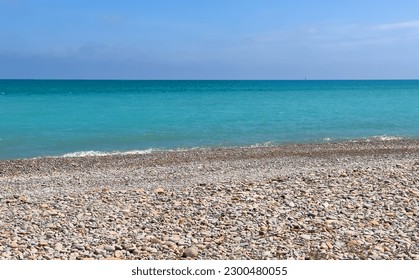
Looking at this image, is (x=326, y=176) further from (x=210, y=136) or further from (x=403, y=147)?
(x=210, y=136)

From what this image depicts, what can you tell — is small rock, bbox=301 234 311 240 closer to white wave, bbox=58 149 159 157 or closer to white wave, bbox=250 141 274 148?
white wave, bbox=58 149 159 157

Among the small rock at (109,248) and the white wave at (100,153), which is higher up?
the small rock at (109,248)

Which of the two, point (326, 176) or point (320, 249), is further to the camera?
point (326, 176)

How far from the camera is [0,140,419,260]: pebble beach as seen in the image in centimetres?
719

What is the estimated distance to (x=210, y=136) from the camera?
27047 millimetres

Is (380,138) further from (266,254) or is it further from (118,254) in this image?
(118,254)

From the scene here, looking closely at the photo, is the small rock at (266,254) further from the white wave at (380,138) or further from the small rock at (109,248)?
the white wave at (380,138)

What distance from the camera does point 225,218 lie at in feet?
28.3

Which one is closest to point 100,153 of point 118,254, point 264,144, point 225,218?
point 264,144

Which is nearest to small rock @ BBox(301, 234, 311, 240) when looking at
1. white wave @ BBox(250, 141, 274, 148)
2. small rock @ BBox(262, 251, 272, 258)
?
small rock @ BBox(262, 251, 272, 258)

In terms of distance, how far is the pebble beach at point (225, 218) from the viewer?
23.6 feet

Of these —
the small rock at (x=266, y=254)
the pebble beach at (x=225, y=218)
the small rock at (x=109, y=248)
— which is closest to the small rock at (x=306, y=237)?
the pebble beach at (x=225, y=218)

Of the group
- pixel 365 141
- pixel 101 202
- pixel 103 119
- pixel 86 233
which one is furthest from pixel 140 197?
pixel 103 119

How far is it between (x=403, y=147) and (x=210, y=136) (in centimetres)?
930
